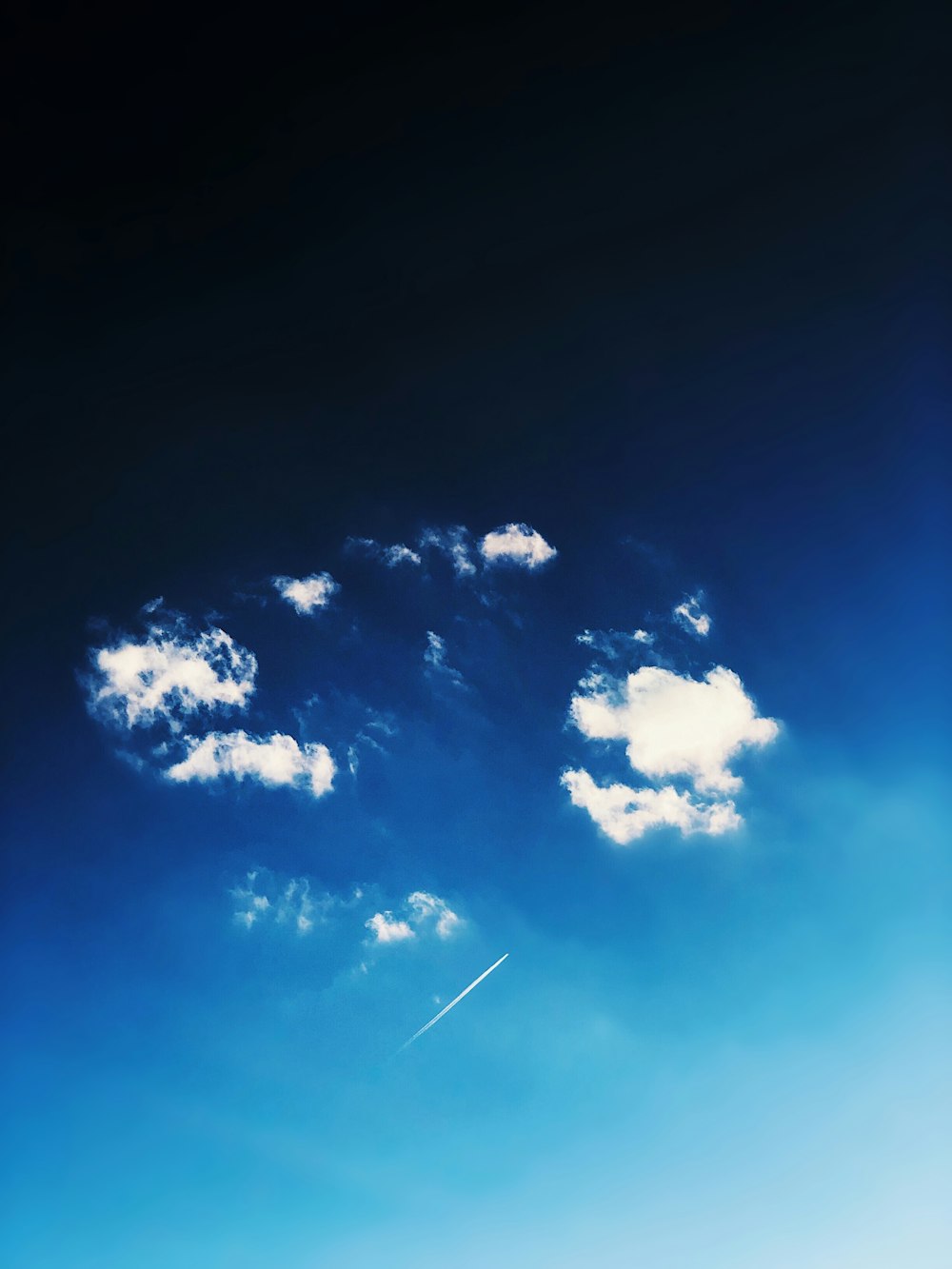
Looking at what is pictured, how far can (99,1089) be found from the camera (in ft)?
8.16

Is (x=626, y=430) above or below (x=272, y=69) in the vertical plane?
below

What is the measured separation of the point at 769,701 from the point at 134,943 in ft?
5.64

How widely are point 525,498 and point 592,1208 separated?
1.77 m

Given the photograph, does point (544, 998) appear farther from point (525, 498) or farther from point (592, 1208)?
point (525, 498)

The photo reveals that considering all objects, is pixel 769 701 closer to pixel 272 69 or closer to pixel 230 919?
pixel 230 919

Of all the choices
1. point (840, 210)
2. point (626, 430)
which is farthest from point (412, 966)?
point (840, 210)

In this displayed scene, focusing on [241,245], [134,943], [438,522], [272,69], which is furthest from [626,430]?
[134,943]

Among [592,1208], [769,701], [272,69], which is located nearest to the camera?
[592,1208]

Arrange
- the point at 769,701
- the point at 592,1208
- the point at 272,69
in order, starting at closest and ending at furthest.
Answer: the point at 592,1208
the point at 769,701
the point at 272,69

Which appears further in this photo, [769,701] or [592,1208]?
[769,701]

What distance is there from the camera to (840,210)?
2.82m

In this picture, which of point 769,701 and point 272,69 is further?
point 272,69

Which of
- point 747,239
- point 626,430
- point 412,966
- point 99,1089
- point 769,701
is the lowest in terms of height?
point 99,1089

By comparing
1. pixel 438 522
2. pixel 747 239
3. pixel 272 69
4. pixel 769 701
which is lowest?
pixel 769 701
